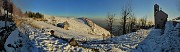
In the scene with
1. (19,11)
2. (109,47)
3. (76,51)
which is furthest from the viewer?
(19,11)

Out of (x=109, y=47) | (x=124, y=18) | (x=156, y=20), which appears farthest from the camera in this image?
(x=124, y=18)

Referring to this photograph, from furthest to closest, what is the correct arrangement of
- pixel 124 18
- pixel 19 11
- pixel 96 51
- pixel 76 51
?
pixel 19 11 → pixel 124 18 → pixel 96 51 → pixel 76 51

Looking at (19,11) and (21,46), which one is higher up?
(19,11)

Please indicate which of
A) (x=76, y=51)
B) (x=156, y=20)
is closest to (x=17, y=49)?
(x=76, y=51)

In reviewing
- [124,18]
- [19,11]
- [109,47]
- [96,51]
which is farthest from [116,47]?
[19,11]

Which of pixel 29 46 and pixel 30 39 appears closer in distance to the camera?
pixel 29 46

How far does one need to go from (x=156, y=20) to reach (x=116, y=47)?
16957mm

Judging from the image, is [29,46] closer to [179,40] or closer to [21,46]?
[21,46]

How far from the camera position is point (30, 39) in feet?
89.7

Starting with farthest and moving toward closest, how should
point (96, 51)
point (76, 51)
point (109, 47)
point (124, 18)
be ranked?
1. point (124, 18)
2. point (109, 47)
3. point (96, 51)
4. point (76, 51)

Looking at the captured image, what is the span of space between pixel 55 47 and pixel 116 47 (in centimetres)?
723

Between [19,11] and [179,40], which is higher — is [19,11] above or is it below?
above

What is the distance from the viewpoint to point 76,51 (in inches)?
946

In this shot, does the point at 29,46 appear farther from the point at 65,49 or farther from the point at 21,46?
the point at 65,49
